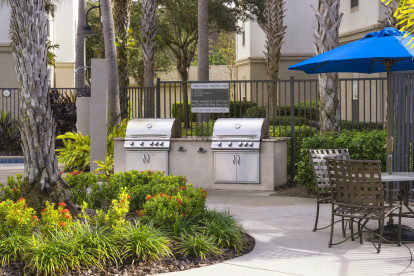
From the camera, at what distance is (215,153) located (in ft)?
40.6

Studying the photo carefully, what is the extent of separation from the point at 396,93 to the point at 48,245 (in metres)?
6.60

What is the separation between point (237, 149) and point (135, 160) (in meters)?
2.12

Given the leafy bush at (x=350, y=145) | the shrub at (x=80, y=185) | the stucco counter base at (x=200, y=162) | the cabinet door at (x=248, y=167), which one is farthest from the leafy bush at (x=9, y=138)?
the shrub at (x=80, y=185)

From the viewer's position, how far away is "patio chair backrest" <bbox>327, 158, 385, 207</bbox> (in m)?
6.94

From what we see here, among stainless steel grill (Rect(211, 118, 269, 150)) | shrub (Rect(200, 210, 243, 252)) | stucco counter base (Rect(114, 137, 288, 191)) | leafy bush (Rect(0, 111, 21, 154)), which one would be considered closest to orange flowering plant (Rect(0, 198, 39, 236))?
shrub (Rect(200, 210, 243, 252))

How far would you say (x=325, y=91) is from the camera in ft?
42.7

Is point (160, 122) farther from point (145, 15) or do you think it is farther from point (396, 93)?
point (145, 15)

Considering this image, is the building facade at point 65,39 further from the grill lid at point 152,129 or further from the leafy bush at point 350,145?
the leafy bush at point 350,145

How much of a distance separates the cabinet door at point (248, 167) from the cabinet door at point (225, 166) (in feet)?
0.33

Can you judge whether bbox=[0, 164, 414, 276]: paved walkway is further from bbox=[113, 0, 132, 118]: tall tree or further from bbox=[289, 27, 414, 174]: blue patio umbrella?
bbox=[113, 0, 132, 118]: tall tree

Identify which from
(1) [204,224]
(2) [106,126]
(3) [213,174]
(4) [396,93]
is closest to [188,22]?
(2) [106,126]

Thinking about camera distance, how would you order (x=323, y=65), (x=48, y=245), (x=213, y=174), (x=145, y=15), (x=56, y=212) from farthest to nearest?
1. (x=145, y=15)
2. (x=213, y=174)
3. (x=323, y=65)
4. (x=56, y=212)
5. (x=48, y=245)

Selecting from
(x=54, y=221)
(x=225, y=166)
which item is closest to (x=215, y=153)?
(x=225, y=166)

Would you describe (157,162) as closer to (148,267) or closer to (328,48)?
(328,48)
